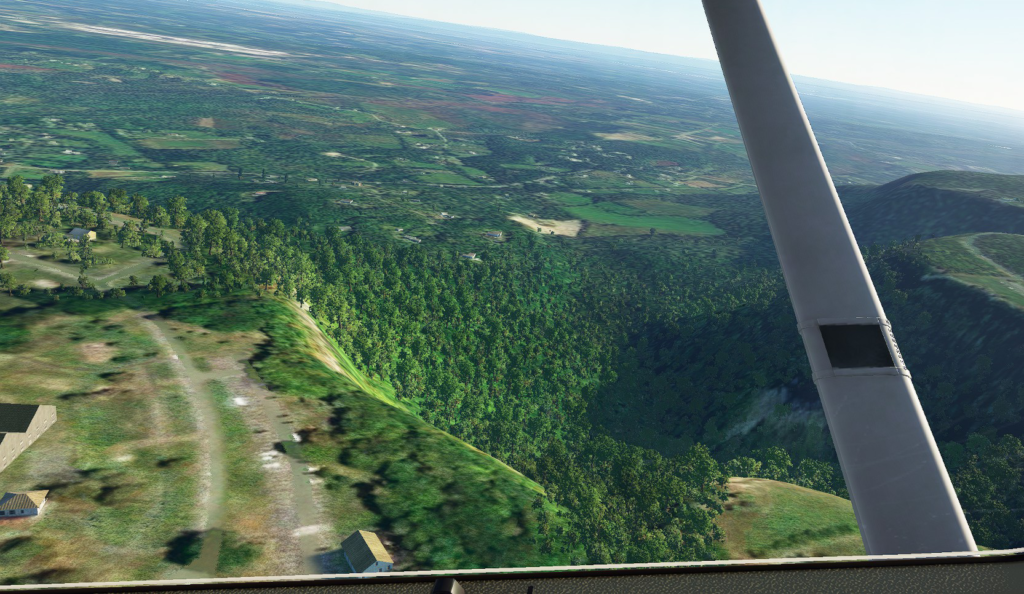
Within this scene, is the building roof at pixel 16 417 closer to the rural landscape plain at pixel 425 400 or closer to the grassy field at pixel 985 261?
the rural landscape plain at pixel 425 400

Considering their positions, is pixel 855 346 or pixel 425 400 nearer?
pixel 855 346

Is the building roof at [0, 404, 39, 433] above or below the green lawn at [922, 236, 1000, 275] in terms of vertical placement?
below

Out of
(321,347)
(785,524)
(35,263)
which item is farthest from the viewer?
(35,263)

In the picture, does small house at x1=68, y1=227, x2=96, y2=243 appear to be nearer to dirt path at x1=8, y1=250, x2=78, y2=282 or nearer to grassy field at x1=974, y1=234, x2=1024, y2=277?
dirt path at x1=8, y1=250, x2=78, y2=282

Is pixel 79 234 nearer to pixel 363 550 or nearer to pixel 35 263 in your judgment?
pixel 35 263

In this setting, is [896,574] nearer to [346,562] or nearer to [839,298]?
[839,298]

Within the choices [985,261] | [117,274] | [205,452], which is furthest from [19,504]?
[985,261]


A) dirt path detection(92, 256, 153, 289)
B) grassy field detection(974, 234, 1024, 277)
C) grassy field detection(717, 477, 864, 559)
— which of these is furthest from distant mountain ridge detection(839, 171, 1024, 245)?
dirt path detection(92, 256, 153, 289)
